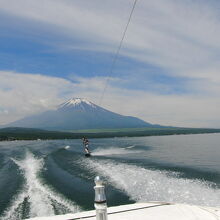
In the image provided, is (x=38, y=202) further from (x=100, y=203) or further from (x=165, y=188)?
(x=100, y=203)

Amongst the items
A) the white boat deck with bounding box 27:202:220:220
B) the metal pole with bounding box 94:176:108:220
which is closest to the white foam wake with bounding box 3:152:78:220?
the white boat deck with bounding box 27:202:220:220

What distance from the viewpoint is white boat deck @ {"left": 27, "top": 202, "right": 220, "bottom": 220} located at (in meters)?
6.33

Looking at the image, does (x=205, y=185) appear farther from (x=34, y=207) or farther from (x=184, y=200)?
(x=34, y=207)

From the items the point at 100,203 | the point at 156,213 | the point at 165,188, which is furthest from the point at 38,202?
the point at 100,203

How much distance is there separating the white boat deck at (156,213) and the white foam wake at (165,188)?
640cm

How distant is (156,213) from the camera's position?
663 cm

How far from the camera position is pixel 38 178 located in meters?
18.9

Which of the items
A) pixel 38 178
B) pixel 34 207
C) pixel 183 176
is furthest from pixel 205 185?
pixel 38 178

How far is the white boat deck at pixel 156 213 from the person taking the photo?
6328 millimetres

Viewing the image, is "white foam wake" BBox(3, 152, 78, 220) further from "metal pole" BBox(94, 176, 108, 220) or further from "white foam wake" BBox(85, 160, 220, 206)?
"metal pole" BBox(94, 176, 108, 220)

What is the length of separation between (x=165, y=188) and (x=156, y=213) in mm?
9214

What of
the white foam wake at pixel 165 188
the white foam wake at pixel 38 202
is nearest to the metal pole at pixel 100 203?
the white foam wake at pixel 38 202

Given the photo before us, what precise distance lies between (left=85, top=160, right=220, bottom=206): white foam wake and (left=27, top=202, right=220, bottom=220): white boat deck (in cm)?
640

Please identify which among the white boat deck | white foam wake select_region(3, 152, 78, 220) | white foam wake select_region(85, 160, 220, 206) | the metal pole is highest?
the metal pole
